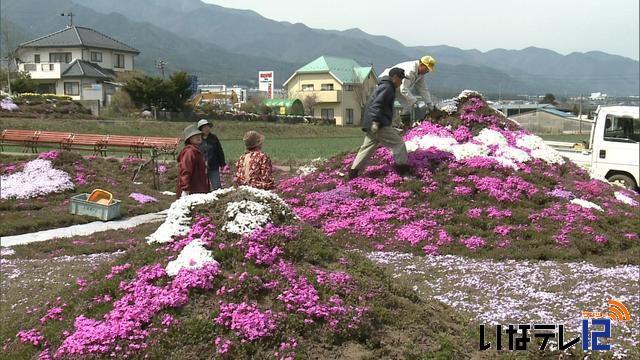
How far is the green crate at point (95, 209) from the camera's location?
49.5 feet

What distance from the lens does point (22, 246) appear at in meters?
12.2

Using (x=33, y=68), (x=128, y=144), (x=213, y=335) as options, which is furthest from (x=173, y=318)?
(x=33, y=68)

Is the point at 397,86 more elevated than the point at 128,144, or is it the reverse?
the point at 397,86

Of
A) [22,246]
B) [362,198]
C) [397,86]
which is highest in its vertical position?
[397,86]

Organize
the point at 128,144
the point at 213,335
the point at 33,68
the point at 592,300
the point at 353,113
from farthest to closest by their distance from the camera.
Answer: the point at 353,113 < the point at 33,68 < the point at 128,144 < the point at 592,300 < the point at 213,335

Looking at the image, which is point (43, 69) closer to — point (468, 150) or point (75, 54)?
point (75, 54)

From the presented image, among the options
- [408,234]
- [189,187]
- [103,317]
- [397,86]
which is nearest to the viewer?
[103,317]

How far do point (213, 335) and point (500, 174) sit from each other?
8967 millimetres

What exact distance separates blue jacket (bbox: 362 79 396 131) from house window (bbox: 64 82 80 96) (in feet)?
198

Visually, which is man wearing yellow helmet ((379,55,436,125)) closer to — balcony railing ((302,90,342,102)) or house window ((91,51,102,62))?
house window ((91,51,102,62))

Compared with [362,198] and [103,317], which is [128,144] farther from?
[103,317]

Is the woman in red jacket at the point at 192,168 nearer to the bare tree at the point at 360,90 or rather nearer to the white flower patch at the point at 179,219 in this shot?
the white flower patch at the point at 179,219

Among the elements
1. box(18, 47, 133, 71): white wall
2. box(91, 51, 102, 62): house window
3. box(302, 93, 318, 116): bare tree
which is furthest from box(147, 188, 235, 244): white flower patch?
box(302, 93, 318, 116): bare tree

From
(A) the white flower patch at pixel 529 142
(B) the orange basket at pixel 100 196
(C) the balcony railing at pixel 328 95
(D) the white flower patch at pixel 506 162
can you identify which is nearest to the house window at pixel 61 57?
(C) the balcony railing at pixel 328 95
